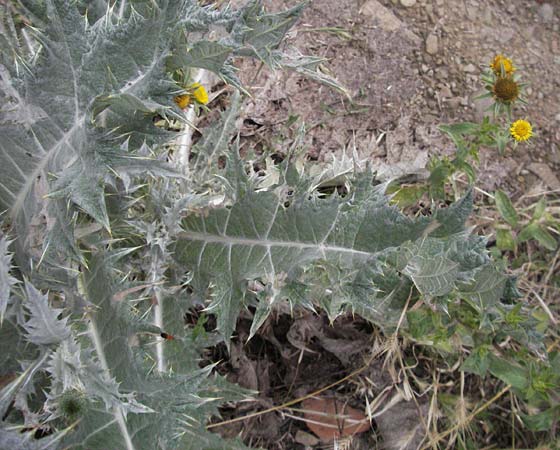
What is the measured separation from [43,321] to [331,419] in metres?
1.60

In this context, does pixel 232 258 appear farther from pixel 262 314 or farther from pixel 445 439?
pixel 445 439

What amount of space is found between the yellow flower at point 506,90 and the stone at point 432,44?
0.79 m

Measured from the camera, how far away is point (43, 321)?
1.65 meters

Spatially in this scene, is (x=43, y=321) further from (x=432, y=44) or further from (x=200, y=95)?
(x=432, y=44)

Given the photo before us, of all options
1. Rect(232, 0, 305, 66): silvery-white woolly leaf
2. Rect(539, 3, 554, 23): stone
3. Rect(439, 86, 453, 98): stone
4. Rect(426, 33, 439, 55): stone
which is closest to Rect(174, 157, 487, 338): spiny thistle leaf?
Rect(232, 0, 305, 66): silvery-white woolly leaf

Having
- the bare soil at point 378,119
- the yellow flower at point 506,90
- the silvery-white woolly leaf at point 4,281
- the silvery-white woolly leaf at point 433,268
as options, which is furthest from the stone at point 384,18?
the silvery-white woolly leaf at point 4,281

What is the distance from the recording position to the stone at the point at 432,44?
3484 millimetres

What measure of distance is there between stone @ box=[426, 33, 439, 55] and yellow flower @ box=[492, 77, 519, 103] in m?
0.79

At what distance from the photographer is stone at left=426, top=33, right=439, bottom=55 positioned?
11.4ft

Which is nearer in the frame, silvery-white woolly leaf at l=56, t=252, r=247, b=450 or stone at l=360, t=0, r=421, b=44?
silvery-white woolly leaf at l=56, t=252, r=247, b=450

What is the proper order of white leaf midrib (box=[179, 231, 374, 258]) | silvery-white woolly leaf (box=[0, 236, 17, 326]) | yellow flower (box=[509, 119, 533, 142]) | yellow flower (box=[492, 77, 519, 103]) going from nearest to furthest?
silvery-white woolly leaf (box=[0, 236, 17, 326]) → white leaf midrib (box=[179, 231, 374, 258]) → yellow flower (box=[492, 77, 519, 103]) → yellow flower (box=[509, 119, 533, 142])

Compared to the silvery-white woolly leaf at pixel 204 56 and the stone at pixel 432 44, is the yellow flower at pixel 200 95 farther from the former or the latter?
the stone at pixel 432 44

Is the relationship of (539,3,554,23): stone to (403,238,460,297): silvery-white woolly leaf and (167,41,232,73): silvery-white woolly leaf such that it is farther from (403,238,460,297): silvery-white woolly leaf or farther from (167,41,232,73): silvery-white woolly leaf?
(167,41,232,73): silvery-white woolly leaf

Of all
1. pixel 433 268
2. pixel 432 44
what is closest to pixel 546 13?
pixel 432 44
